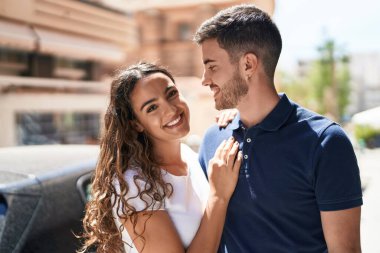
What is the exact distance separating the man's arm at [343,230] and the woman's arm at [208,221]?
1.51ft

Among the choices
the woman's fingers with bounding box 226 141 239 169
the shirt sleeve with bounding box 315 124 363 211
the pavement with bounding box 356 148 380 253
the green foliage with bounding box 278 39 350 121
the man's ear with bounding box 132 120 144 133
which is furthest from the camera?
the green foliage with bounding box 278 39 350 121

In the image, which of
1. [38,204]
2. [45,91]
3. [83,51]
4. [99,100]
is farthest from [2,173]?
[99,100]

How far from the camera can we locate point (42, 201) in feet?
7.50

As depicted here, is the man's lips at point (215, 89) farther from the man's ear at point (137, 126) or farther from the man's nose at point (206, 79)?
the man's ear at point (137, 126)

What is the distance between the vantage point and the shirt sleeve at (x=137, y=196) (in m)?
1.96

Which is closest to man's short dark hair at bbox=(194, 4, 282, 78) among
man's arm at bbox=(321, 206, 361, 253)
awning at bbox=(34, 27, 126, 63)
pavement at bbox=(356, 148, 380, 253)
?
man's arm at bbox=(321, 206, 361, 253)

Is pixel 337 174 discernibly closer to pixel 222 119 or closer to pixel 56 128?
pixel 222 119

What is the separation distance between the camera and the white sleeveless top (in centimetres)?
202

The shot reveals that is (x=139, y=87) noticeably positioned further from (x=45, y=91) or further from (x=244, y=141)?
(x=45, y=91)

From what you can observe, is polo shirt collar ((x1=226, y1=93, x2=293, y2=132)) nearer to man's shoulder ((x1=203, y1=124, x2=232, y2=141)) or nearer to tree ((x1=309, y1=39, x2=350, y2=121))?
man's shoulder ((x1=203, y1=124, x2=232, y2=141))

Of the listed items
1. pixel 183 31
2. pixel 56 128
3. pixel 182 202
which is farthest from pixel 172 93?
pixel 183 31

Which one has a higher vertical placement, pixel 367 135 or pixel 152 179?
pixel 152 179

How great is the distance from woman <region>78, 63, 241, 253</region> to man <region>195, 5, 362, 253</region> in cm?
11

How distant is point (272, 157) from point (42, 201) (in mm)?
1214
